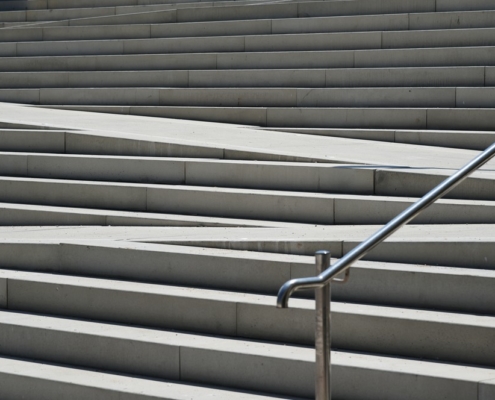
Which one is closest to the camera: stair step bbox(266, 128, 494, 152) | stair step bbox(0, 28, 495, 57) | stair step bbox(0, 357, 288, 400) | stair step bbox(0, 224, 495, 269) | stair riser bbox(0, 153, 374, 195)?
stair step bbox(0, 357, 288, 400)

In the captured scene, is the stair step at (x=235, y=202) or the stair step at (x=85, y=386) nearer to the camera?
the stair step at (x=85, y=386)

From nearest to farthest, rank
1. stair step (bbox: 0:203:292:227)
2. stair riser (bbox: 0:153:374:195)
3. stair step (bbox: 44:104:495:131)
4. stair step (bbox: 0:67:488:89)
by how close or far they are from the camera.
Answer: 1. stair step (bbox: 0:203:292:227)
2. stair riser (bbox: 0:153:374:195)
3. stair step (bbox: 44:104:495:131)
4. stair step (bbox: 0:67:488:89)

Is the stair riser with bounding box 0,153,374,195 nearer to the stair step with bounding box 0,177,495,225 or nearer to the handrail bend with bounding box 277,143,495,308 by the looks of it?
the stair step with bounding box 0,177,495,225

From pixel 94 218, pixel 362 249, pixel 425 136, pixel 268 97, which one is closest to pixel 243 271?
pixel 94 218

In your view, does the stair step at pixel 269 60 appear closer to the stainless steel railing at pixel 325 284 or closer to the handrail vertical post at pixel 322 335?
the stainless steel railing at pixel 325 284

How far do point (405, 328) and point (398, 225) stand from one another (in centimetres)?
148

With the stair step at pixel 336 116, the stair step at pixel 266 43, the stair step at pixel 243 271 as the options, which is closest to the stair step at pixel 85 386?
the stair step at pixel 243 271

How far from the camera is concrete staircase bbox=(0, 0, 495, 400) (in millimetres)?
4992

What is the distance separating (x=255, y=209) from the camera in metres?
6.87

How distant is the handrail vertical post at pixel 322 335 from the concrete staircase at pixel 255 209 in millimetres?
1161

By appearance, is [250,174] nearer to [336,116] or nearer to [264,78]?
[336,116]

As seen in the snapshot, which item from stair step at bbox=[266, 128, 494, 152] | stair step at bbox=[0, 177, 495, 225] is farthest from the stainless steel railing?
stair step at bbox=[266, 128, 494, 152]

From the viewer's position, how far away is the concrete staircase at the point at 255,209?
499 centimetres

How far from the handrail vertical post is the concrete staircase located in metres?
1.16
